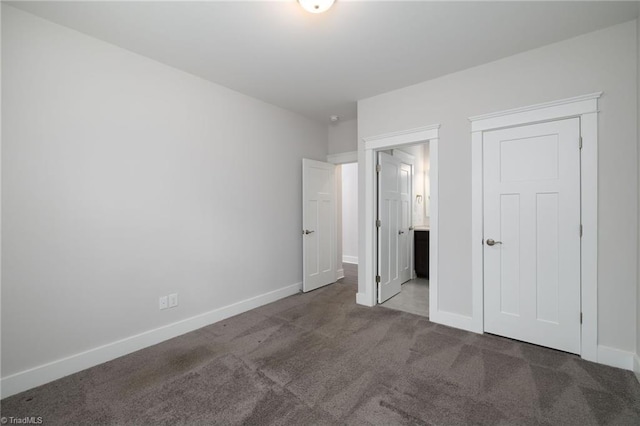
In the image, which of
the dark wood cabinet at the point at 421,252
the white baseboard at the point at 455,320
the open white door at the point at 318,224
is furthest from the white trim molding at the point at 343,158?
the white baseboard at the point at 455,320

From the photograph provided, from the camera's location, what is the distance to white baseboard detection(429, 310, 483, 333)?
2.82 metres

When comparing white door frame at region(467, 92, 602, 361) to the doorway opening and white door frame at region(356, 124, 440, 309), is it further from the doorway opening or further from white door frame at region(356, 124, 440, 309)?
the doorway opening

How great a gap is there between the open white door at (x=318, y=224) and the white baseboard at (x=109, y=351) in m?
1.08

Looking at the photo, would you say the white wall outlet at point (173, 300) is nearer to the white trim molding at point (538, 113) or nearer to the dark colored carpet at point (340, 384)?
the dark colored carpet at point (340, 384)

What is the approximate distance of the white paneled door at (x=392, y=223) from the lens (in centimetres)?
363

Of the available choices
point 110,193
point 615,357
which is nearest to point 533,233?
point 615,357

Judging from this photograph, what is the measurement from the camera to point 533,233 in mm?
2539

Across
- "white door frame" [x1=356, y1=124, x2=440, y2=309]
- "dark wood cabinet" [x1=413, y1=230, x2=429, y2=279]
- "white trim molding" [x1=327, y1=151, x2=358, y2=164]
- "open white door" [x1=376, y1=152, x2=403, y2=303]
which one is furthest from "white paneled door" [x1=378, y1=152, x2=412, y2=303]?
"white trim molding" [x1=327, y1=151, x2=358, y2=164]

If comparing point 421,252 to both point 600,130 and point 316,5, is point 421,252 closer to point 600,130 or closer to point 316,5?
point 600,130

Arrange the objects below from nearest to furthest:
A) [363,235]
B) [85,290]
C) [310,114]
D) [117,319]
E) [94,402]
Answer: [94,402]
[85,290]
[117,319]
[363,235]
[310,114]

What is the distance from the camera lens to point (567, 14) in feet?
6.72

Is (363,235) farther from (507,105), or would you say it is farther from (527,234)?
(507,105)

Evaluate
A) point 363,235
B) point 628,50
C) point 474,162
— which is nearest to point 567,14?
point 628,50

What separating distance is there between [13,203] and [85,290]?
82cm
